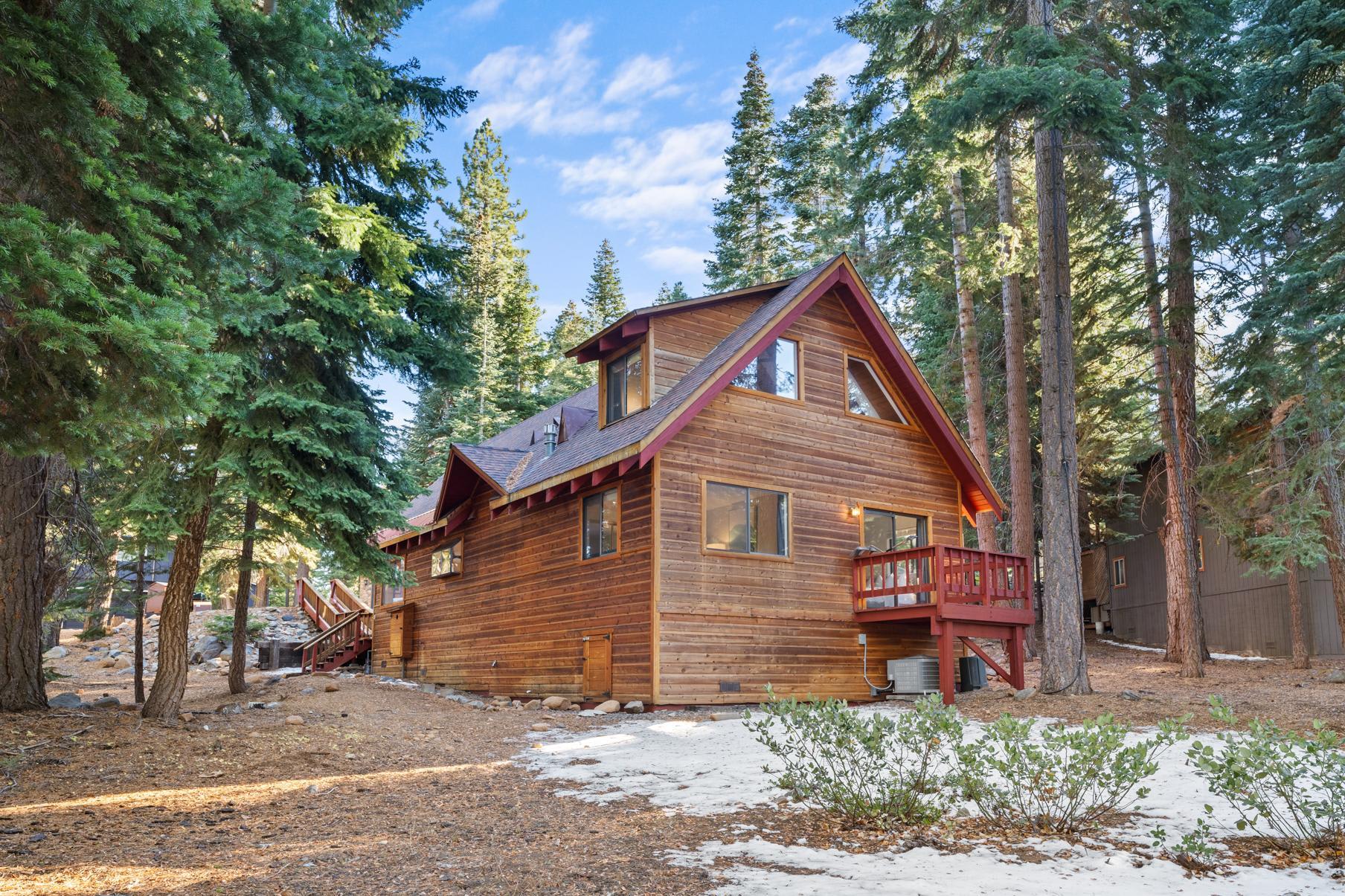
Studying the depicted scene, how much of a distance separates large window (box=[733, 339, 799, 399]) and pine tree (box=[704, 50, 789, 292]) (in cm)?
1888

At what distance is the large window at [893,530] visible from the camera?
1656cm

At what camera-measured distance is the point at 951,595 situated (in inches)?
556

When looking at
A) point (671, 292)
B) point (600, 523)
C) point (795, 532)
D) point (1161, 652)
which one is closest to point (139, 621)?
point (600, 523)

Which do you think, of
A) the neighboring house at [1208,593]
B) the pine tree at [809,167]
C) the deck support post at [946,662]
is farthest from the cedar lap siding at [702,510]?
the pine tree at [809,167]

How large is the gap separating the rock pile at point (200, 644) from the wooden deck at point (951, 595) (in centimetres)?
1735

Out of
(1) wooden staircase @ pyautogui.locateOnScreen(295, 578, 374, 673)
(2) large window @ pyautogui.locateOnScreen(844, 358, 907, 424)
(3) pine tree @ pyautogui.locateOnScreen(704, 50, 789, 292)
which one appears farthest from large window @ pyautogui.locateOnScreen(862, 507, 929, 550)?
(3) pine tree @ pyautogui.locateOnScreen(704, 50, 789, 292)

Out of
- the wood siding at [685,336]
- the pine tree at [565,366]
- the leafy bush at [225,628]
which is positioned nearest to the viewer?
the wood siding at [685,336]

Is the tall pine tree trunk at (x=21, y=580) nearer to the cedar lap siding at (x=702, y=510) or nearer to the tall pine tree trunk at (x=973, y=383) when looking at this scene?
the cedar lap siding at (x=702, y=510)

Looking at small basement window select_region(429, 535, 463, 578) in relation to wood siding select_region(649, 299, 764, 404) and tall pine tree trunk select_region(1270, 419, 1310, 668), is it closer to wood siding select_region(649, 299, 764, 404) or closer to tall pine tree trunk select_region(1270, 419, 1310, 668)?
wood siding select_region(649, 299, 764, 404)

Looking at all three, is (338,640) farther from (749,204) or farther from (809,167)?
(809,167)

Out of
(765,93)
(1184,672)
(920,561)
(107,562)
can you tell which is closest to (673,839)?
(920,561)

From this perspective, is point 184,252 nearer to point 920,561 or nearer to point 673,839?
point 673,839

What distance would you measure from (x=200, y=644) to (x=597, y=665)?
59.5 feet

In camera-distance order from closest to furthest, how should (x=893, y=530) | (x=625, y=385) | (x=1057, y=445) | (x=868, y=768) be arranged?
(x=868, y=768), (x=1057, y=445), (x=625, y=385), (x=893, y=530)
